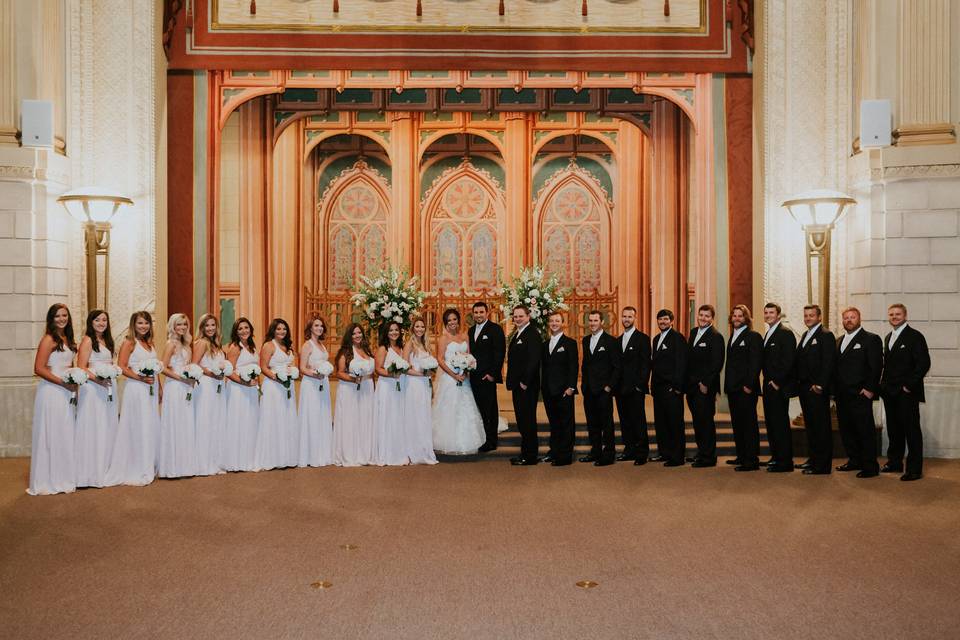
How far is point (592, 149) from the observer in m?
16.8

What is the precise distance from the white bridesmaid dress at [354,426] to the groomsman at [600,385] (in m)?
2.16

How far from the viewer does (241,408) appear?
28.5 feet

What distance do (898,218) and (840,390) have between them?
2243mm

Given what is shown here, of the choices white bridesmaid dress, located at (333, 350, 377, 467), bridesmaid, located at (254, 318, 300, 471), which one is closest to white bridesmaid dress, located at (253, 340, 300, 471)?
bridesmaid, located at (254, 318, 300, 471)

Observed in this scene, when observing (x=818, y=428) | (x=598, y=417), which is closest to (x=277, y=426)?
(x=598, y=417)

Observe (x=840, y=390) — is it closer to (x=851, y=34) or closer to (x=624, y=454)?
(x=624, y=454)

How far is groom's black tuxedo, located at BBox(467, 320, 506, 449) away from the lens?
31.3 ft

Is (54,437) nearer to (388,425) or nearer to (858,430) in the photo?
(388,425)

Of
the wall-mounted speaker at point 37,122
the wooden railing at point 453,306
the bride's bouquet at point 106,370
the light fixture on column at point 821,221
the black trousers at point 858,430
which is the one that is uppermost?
the wall-mounted speaker at point 37,122

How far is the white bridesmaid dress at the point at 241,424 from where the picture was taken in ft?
28.2

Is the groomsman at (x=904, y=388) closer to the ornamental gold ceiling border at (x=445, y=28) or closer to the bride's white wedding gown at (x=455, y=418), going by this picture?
the bride's white wedding gown at (x=455, y=418)

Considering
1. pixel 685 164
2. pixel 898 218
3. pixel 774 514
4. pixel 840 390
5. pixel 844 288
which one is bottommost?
pixel 774 514

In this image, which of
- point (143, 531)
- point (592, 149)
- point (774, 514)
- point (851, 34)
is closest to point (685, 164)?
point (592, 149)

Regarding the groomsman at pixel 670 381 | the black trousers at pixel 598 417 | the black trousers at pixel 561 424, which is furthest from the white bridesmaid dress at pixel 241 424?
the groomsman at pixel 670 381
